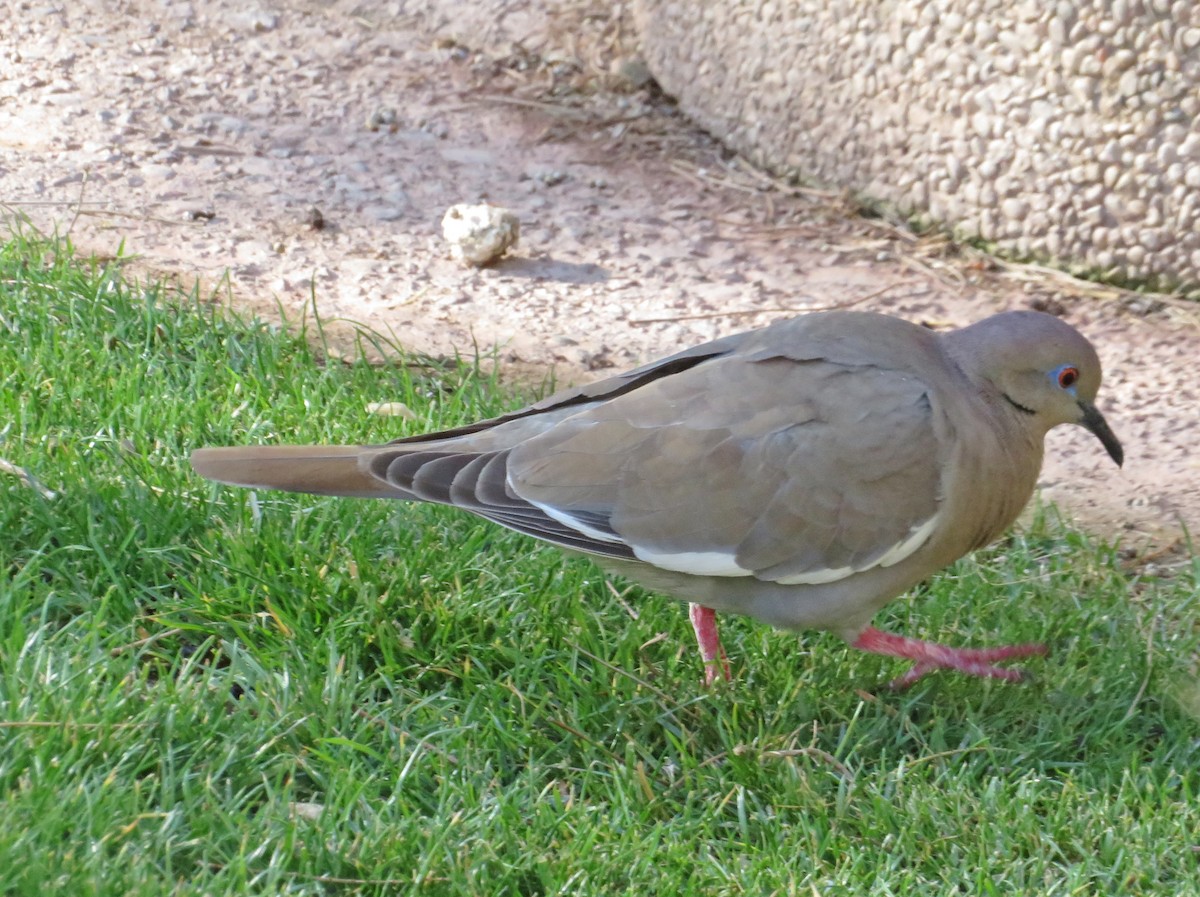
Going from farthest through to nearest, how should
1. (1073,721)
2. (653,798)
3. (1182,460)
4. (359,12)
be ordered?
(359,12), (1182,460), (1073,721), (653,798)

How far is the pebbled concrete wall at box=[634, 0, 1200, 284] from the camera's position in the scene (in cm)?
461

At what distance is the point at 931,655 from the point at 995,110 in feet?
8.50

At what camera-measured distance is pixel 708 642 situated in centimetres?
307

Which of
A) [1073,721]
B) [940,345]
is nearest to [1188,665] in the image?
[1073,721]

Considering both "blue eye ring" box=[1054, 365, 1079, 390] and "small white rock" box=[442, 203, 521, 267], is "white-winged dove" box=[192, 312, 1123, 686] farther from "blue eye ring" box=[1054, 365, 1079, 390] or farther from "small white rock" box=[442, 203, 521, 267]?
"small white rock" box=[442, 203, 521, 267]

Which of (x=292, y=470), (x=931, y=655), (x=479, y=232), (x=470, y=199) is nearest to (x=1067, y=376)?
(x=931, y=655)

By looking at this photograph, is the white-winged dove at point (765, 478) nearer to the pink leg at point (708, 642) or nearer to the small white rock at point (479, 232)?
the pink leg at point (708, 642)

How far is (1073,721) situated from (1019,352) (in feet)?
2.71

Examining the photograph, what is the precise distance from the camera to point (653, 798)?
2.64m

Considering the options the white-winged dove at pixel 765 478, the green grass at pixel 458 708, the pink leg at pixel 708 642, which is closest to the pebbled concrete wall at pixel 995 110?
the green grass at pixel 458 708

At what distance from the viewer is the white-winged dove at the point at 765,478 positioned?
289 cm

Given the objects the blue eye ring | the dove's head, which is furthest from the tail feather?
the blue eye ring

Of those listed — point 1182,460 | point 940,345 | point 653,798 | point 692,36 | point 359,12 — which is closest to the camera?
point 653,798

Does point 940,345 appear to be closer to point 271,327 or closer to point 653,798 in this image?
point 653,798
